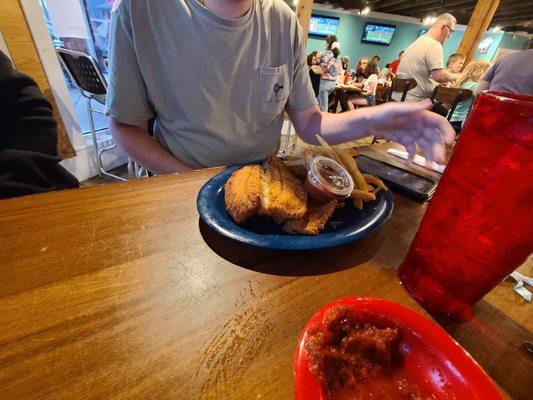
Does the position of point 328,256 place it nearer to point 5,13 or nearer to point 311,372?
point 311,372

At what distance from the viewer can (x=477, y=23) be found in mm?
5266

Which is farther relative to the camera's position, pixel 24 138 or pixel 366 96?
pixel 366 96

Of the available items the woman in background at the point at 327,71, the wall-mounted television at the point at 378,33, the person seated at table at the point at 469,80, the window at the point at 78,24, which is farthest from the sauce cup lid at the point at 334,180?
the wall-mounted television at the point at 378,33

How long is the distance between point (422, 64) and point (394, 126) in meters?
3.78

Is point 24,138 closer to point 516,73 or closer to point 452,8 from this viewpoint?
point 516,73

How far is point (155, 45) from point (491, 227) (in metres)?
1.09

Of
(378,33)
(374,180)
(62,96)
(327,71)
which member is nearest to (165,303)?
(374,180)

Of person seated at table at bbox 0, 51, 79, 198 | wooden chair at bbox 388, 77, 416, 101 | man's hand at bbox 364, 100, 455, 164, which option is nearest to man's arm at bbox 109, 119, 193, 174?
person seated at table at bbox 0, 51, 79, 198

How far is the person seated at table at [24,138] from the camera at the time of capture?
0.83m

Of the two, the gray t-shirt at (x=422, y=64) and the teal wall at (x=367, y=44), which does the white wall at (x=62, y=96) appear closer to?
the gray t-shirt at (x=422, y=64)

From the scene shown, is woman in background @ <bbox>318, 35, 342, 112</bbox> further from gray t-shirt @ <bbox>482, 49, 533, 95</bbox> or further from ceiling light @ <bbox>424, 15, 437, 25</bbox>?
ceiling light @ <bbox>424, 15, 437, 25</bbox>

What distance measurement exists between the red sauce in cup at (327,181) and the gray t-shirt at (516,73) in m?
2.59

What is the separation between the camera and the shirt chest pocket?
3.64 ft

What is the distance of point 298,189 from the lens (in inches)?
26.1
